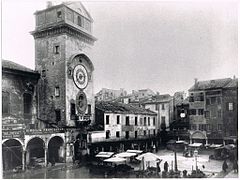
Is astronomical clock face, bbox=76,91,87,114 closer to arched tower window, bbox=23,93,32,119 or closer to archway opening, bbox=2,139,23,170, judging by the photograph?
arched tower window, bbox=23,93,32,119

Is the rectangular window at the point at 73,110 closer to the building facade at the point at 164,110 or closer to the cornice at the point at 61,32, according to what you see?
the cornice at the point at 61,32

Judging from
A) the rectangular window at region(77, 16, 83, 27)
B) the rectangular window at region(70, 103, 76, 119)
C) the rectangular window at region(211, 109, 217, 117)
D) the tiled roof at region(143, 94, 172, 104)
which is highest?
the rectangular window at region(77, 16, 83, 27)

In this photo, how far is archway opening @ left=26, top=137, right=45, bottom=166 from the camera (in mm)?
21984

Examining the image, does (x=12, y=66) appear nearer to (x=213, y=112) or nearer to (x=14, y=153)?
(x=14, y=153)

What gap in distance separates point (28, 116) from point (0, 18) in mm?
9200

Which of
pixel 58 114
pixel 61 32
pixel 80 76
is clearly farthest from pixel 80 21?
pixel 58 114

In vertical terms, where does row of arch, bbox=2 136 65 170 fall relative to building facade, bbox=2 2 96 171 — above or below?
below

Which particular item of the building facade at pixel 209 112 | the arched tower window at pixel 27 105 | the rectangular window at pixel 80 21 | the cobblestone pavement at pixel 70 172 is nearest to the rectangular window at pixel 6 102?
the arched tower window at pixel 27 105

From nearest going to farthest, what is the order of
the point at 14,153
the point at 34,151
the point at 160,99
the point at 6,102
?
1. the point at 14,153
2. the point at 6,102
3. the point at 34,151
4. the point at 160,99

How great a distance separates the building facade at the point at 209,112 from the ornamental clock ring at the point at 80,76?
431 inches

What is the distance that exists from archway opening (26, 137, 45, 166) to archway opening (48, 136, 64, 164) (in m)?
0.65

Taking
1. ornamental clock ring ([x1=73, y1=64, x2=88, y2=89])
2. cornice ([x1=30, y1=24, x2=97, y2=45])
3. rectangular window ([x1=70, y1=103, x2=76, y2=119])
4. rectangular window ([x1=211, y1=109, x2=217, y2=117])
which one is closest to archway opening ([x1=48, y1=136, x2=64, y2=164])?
rectangular window ([x1=70, y1=103, x2=76, y2=119])

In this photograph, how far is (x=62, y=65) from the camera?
24.0 meters

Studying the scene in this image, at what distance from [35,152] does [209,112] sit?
18.9 metres
